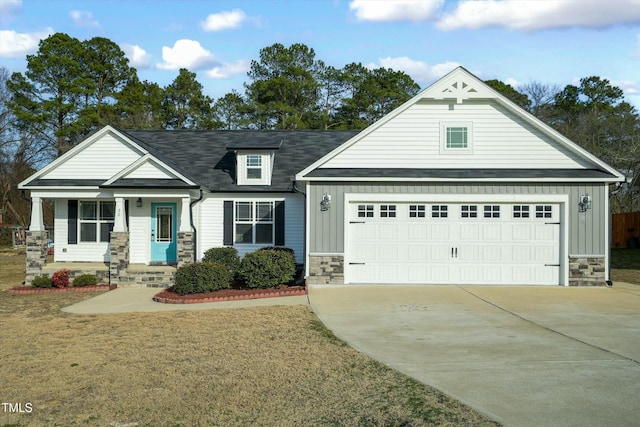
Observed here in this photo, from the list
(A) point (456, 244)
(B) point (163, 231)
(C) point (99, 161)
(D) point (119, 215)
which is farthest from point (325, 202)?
(C) point (99, 161)

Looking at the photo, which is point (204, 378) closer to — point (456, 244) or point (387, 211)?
point (387, 211)

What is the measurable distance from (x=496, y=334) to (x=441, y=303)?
3421 millimetres

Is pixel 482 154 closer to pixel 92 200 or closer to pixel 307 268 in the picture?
pixel 307 268

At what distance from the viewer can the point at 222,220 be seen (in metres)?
19.2

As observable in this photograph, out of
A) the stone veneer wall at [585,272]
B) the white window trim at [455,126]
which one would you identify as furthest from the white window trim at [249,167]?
the stone veneer wall at [585,272]

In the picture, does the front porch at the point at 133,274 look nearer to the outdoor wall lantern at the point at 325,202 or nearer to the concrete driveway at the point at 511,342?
the concrete driveway at the point at 511,342

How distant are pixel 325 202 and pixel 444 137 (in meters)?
3.82

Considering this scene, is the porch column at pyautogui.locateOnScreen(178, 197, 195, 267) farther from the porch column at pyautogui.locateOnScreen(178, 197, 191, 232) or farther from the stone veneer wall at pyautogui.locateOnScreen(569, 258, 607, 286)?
the stone veneer wall at pyautogui.locateOnScreen(569, 258, 607, 286)

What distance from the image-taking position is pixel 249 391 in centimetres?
684

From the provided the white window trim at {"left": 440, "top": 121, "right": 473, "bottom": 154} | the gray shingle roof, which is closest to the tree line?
the gray shingle roof

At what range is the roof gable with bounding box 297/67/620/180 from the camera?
16484 mm

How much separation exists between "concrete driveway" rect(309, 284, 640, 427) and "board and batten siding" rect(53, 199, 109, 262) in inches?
302

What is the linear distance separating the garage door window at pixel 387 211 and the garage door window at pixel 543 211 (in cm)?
393

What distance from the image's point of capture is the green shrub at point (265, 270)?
1558 centimetres
